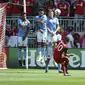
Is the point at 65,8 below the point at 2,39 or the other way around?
the other way around

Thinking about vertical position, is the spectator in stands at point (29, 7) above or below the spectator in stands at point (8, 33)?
above

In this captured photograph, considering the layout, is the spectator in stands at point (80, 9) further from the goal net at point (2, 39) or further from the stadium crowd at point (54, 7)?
the goal net at point (2, 39)

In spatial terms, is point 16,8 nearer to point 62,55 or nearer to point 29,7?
point 29,7

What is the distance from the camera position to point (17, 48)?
21.6 m

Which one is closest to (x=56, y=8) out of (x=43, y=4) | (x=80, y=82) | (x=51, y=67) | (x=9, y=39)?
(x=43, y=4)

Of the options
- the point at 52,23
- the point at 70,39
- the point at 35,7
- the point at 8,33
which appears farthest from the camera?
the point at 35,7

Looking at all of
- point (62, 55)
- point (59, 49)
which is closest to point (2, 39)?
point (59, 49)

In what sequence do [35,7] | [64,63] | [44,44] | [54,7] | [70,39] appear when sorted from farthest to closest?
[35,7] → [54,7] → [70,39] → [44,44] → [64,63]

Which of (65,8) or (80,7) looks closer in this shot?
(80,7)

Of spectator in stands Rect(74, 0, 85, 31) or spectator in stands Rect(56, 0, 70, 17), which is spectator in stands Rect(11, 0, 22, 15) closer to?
spectator in stands Rect(56, 0, 70, 17)

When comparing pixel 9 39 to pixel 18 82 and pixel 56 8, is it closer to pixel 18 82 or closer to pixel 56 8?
pixel 56 8

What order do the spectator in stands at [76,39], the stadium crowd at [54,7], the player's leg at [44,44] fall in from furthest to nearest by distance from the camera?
the stadium crowd at [54,7], the spectator in stands at [76,39], the player's leg at [44,44]

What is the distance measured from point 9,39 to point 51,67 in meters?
3.26

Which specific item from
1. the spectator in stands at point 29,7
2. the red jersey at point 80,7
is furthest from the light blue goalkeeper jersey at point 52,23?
the spectator in stands at point 29,7
